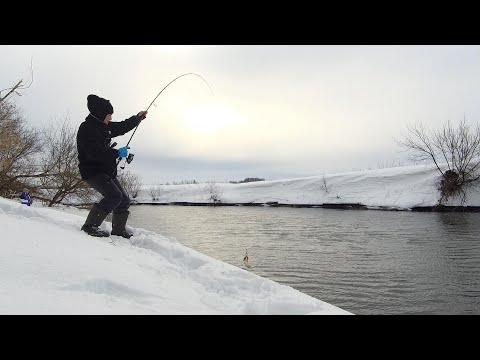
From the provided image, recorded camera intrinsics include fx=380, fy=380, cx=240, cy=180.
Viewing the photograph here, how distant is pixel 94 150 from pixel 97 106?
23.9 inches

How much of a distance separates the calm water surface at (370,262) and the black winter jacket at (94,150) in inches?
182

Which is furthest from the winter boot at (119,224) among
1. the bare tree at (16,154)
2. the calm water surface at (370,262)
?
the bare tree at (16,154)

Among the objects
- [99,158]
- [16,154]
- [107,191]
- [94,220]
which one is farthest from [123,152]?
[16,154]

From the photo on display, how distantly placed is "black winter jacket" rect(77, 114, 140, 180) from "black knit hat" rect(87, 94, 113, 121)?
0.08 m

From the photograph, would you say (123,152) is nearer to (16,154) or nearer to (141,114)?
(141,114)

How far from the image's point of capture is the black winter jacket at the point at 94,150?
16.5ft

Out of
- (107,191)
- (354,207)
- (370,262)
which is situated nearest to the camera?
(107,191)

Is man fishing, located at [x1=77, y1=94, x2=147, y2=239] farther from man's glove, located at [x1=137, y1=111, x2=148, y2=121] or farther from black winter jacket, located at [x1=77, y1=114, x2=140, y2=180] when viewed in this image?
man's glove, located at [x1=137, y1=111, x2=148, y2=121]

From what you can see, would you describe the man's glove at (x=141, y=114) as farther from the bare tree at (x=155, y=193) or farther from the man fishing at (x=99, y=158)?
the bare tree at (x=155, y=193)

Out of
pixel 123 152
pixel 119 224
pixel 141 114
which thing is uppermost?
pixel 141 114

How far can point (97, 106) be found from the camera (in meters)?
5.12
